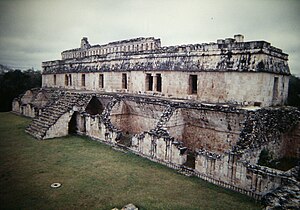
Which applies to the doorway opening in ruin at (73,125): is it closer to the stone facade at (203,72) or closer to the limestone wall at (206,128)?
the stone facade at (203,72)

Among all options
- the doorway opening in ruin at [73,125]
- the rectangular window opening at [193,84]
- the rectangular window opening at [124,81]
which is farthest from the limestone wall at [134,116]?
the rectangular window opening at [124,81]

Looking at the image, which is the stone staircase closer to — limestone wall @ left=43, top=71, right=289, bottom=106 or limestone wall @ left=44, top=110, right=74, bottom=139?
limestone wall @ left=44, top=110, right=74, bottom=139

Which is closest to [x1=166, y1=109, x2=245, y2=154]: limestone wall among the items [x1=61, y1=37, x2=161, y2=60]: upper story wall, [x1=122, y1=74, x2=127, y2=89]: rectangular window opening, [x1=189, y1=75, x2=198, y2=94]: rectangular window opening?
[x1=189, y1=75, x2=198, y2=94]: rectangular window opening

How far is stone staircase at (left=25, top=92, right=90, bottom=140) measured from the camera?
1318cm

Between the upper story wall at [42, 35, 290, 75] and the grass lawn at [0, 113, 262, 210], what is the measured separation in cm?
537

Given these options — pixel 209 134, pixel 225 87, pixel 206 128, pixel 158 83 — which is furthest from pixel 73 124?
pixel 225 87

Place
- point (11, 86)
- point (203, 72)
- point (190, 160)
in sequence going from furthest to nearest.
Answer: point (11, 86), point (203, 72), point (190, 160)

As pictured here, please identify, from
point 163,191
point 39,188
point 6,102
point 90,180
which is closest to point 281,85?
point 163,191

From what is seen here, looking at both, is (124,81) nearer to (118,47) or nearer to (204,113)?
(118,47)

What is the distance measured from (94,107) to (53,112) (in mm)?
2852

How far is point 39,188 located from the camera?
7.12 m

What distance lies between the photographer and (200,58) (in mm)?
11805

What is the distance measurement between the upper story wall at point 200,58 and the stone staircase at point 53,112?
3.56 m

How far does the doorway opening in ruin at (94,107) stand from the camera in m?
16.0
